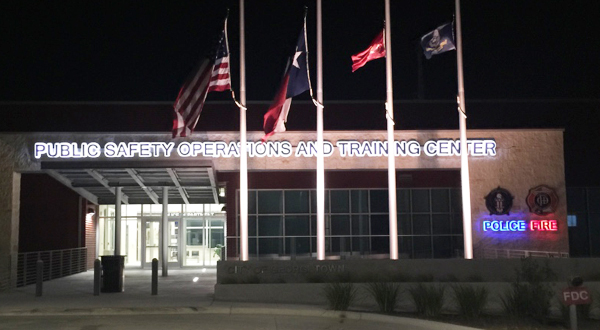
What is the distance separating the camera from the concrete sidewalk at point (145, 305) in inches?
643

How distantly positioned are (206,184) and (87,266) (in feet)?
25.9

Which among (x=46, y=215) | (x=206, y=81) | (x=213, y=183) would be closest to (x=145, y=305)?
(x=206, y=81)

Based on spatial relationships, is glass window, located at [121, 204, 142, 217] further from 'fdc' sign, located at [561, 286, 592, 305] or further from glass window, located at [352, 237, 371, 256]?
'fdc' sign, located at [561, 286, 592, 305]

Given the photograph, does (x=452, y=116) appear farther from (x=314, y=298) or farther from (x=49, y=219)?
(x=49, y=219)

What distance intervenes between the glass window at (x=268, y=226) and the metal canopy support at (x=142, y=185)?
4711 mm

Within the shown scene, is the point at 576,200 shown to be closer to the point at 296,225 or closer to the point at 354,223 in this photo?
the point at 354,223

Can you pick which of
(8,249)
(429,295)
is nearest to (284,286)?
(429,295)

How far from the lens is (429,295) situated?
15609mm

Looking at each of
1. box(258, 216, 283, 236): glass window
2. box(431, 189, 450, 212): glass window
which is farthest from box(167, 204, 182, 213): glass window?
box(431, 189, 450, 212): glass window

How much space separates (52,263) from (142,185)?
438 centimetres

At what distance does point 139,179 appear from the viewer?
26.0 meters

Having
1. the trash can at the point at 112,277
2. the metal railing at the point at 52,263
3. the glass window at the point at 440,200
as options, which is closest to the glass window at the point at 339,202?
the glass window at the point at 440,200

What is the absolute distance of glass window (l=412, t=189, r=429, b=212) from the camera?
28719 millimetres

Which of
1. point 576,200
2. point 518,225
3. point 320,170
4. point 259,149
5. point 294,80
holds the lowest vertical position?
point 518,225
